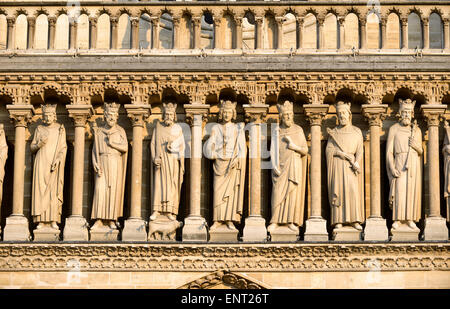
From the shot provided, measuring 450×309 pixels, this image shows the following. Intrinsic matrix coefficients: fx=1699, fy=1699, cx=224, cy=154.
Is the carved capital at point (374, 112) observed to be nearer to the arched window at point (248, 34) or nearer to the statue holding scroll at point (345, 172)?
the statue holding scroll at point (345, 172)

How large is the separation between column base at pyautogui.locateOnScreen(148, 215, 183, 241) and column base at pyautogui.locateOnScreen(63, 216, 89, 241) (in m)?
0.92

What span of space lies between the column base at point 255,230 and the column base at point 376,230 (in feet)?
4.74

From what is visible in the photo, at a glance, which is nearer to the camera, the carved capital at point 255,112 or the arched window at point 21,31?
the carved capital at point 255,112

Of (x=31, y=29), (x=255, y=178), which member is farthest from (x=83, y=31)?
(x=255, y=178)

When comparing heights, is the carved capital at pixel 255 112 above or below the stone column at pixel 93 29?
below

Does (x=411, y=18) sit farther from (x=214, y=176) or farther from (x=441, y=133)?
(x=214, y=176)

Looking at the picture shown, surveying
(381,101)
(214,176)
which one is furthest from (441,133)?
(214,176)

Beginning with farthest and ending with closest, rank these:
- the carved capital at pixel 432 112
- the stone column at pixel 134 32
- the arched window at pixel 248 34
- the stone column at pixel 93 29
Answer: the arched window at pixel 248 34 → the stone column at pixel 93 29 → the stone column at pixel 134 32 → the carved capital at pixel 432 112

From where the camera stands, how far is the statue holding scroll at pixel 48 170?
24344 mm

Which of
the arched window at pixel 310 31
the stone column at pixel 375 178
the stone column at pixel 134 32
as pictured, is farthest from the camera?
the arched window at pixel 310 31

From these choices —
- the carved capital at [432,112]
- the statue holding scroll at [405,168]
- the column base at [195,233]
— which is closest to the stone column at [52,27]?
the column base at [195,233]
